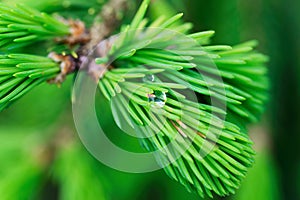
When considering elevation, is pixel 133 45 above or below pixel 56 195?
above

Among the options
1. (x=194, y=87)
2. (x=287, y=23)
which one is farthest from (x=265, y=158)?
(x=194, y=87)

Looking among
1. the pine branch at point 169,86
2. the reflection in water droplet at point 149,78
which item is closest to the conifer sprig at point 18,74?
the pine branch at point 169,86

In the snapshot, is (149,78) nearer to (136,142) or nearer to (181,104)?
(181,104)

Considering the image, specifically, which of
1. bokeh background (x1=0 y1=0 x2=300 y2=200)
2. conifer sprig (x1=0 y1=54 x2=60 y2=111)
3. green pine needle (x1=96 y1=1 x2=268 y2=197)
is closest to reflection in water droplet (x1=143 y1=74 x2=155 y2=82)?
green pine needle (x1=96 y1=1 x2=268 y2=197)

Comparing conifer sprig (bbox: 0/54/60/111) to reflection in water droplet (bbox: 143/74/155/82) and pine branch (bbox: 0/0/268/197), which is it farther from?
reflection in water droplet (bbox: 143/74/155/82)

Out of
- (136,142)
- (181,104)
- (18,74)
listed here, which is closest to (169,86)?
(181,104)

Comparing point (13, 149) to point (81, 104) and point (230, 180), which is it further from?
point (230, 180)
